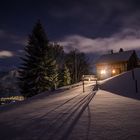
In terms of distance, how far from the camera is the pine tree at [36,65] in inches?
1276

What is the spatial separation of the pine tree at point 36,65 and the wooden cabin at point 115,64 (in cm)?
1852

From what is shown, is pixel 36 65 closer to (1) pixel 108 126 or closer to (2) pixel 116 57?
(2) pixel 116 57

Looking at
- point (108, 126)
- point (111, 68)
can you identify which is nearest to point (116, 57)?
point (111, 68)

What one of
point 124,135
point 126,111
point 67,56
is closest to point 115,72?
point 67,56

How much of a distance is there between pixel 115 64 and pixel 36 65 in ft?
74.8

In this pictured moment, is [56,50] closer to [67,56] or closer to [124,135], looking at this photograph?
[67,56]

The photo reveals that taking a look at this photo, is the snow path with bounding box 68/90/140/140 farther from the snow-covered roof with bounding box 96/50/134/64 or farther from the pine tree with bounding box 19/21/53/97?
the snow-covered roof with bounding box 96/50/134/64

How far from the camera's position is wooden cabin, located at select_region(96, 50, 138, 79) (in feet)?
154

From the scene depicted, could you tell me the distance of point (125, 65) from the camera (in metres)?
46.8

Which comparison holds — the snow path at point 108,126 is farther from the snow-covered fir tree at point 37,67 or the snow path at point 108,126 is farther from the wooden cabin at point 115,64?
the wooden cabin at point 115,64

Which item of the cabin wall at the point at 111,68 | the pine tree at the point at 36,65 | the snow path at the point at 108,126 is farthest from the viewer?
the cabin wall at the point at 111,68

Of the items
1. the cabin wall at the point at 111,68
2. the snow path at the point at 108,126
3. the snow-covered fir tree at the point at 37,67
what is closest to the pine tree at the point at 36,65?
the snow-covered fir tree at the point at 37,67

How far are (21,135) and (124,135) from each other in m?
3.41

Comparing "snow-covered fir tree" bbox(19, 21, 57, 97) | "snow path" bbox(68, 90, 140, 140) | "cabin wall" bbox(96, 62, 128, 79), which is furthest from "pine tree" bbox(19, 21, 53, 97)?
"snow path" bbox(68, 90, 140, 140)
